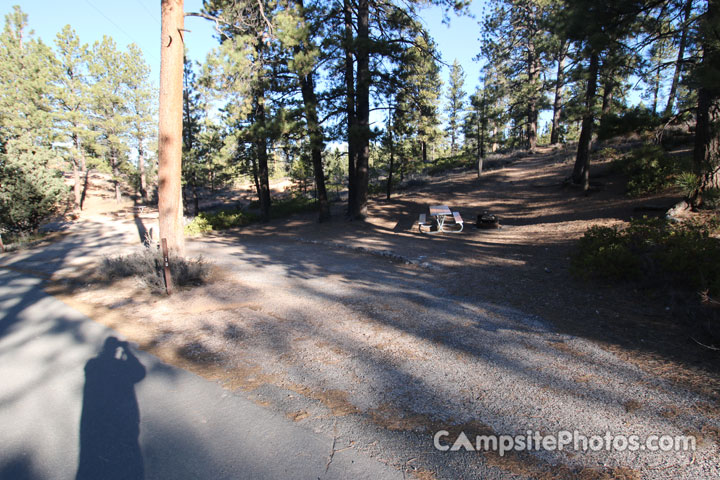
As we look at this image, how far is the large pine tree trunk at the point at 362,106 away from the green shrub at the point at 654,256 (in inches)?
361

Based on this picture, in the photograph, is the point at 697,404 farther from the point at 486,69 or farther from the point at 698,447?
the point at 486,69

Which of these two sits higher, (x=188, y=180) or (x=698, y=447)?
(x=188, y=180)

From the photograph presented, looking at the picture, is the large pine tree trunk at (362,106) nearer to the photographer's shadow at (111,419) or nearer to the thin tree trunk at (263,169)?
the thin tree trunk at (263,169)

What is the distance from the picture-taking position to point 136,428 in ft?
8.54

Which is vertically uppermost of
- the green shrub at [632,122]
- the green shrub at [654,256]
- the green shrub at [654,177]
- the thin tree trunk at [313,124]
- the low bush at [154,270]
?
the thin tree trunk at [313,124]

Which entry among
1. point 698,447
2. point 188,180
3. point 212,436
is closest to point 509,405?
point 698,447

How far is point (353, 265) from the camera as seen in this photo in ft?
26.2

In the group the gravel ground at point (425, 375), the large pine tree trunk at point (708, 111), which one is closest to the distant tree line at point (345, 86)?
the large pine tree trunk at point (708, 111)

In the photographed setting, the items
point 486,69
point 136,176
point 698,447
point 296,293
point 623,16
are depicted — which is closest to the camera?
point 698,447

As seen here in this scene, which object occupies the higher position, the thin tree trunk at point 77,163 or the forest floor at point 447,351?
the thin tree trunk at point 77,163

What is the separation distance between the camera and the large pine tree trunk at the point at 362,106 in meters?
12.9

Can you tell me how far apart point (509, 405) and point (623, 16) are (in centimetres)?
950

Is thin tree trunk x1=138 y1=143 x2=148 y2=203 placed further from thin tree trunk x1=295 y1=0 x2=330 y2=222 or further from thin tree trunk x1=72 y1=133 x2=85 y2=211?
thin tree trunk x1=295 y1=0 x2=330 y2=222
